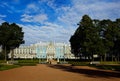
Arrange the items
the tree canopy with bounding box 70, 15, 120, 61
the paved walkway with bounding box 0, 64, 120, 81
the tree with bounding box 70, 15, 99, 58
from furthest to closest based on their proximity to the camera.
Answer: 1. the tree canopy with bounding box 70, 15, 120, 61
2. the tree with bounding box 70, 15, 99, 58
3. the paved walkway with bounding box 0, 64, 120, 81

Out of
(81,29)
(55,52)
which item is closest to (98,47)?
(81,29)

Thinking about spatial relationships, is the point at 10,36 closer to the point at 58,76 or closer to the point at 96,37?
the point at 96,37

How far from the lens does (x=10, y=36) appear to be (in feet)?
279

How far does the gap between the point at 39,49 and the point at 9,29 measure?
33.7 metres

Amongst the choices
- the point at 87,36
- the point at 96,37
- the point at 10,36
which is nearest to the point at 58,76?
the point at 87,36

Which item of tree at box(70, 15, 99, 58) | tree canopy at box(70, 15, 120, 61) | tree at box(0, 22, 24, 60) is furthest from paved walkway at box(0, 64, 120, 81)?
tree at box(0, 22, 24, 60)

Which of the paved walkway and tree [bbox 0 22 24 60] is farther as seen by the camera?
tree [bbox 0 22 24 60]

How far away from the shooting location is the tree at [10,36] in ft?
275

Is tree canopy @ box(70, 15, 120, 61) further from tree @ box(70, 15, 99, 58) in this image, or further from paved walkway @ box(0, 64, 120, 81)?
paved walkway @ box(0, 64, 120, 81)

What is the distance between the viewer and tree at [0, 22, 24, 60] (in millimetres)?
83719

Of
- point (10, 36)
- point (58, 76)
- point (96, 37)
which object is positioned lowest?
point (58, 76)

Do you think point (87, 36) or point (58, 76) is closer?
point (58, 76)

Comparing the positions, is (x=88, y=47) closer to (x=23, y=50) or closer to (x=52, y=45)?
(x=52, y=45)

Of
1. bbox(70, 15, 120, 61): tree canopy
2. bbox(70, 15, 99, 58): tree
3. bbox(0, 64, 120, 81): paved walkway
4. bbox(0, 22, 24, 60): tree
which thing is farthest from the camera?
bbox(0, 22, 24, 60): tree
